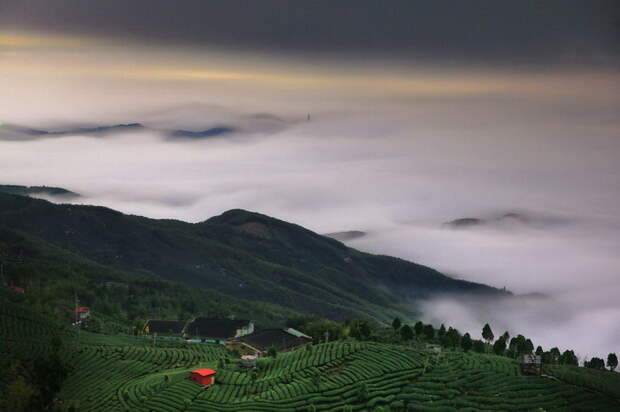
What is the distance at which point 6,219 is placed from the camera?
184 meters

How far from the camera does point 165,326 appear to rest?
109938 mm

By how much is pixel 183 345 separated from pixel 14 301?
74.6 ft

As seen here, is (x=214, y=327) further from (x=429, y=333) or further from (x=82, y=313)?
(x=429, y=333)

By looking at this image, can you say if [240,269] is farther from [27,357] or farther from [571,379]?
[571,379]

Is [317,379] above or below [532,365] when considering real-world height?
below

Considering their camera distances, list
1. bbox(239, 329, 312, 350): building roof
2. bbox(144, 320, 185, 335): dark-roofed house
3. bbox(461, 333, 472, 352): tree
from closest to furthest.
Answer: bbox(461, 333, 472, 352): tree
bbox(239, 329, 312, 350): building roof
bbox(144, 320, 185, 335): dark-roofed house

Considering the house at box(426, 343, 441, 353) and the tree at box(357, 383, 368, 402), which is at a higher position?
the house at box(426, 343, 441, 353)

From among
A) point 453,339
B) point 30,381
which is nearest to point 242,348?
point 453,339

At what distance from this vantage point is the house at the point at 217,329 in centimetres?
10481

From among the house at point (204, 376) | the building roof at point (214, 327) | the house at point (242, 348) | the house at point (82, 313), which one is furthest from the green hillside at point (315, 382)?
the building roof at point (214, 327)

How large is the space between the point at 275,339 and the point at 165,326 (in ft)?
67.6

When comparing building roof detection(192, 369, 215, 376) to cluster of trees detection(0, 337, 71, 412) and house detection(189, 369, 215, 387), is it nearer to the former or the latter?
house detection(189, 369, 215, 387)

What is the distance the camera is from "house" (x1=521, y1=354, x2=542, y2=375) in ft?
205

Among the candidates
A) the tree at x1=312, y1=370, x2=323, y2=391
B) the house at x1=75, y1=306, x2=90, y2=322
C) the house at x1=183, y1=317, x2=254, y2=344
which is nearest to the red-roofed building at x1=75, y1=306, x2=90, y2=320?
the house at x1=75, y1=306, x2=90, y2=322
